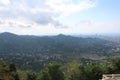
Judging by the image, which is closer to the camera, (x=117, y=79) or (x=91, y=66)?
(x=117, y=79)

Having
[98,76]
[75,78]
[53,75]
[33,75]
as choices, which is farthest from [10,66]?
[98,76]

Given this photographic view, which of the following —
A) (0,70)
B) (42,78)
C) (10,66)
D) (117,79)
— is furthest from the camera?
(10,66)

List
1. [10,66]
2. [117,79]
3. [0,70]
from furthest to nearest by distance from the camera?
[10,66] < [0,70] < [117,79]

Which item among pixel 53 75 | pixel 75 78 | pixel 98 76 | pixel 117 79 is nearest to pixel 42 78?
pixel 53 75

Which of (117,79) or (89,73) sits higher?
(117,79)

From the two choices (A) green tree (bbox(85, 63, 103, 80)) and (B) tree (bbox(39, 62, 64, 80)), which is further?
(A) green tree (bbox(85, 63, 103, 80))

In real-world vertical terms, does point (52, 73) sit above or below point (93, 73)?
above

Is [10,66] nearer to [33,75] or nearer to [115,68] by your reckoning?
[33,75]

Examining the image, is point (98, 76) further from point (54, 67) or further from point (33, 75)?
point (33, 75)

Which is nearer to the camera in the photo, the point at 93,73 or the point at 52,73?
the point at 52,73

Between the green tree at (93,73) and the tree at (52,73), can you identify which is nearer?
the tree at (52,73)
